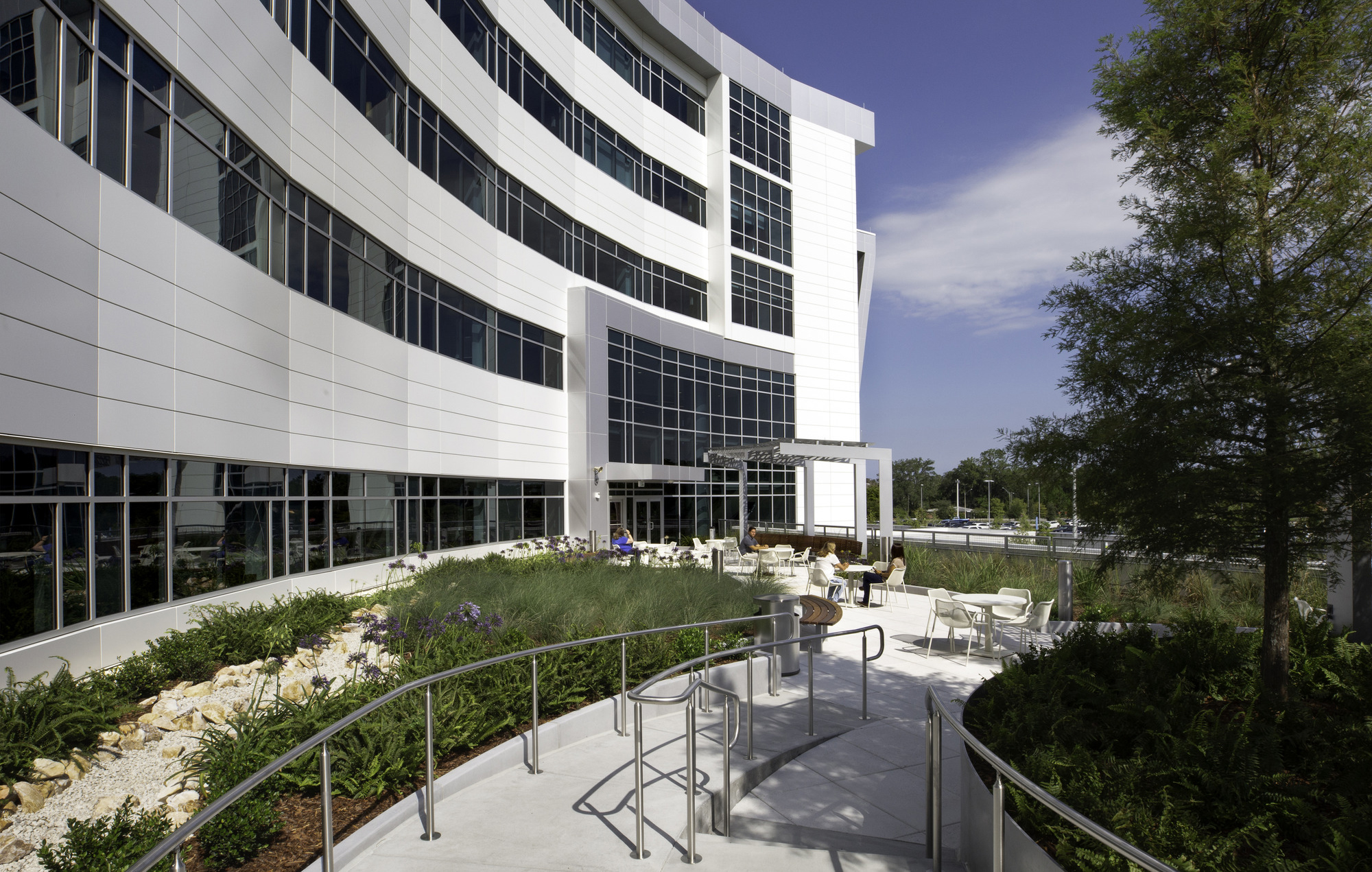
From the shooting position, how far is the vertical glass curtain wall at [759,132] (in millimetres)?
38500

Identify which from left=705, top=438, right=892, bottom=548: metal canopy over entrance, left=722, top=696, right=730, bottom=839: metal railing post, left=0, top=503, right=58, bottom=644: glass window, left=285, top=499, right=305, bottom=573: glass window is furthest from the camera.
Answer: left=705, top=438, right=892, bottom=548: metal canopy over entrance

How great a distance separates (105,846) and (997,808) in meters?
4.79

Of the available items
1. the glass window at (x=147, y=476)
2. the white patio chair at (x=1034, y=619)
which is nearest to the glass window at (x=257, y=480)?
the glass window at (x=147, y=476)

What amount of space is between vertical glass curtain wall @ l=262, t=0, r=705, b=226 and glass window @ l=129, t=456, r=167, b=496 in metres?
8.40

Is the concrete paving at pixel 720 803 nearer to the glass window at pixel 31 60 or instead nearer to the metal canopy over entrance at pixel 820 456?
the glass window at pixel 31 60

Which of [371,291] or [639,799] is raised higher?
[371,291]

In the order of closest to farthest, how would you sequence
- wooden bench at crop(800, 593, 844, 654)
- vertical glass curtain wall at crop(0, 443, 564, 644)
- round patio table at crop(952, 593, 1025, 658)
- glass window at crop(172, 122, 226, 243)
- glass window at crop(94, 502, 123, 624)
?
vertical glass curtain wall at crop(0, 443, 564, 644) → glass window at crop(94, 502, 123, 624) → glass window at crop(172, 122, 226, 243) → wooden bench at crop(800, 593, 844, 654) → round patio table at crop(952, 593, 1025, 658)

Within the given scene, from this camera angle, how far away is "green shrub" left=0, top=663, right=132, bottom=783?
6.11m

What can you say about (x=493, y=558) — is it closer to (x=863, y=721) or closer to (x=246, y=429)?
(x=246, y=429)

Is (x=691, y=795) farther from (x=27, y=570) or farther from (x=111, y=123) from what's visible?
(x=111, y=123)

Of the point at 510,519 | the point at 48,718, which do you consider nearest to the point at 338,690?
the point at 48,718

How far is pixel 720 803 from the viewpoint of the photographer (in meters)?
6.31

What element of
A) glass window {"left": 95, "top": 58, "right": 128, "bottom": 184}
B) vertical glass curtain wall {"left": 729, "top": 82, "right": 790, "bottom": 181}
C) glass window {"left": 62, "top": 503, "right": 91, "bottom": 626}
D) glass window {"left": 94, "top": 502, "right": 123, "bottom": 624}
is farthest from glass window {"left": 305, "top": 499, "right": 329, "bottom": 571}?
vertical glass curtain wall {"left": 729, "top": 82, "right": 790, "bottom": 181}

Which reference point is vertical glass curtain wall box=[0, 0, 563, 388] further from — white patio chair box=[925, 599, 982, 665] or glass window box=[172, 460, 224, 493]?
white patio chair box=[925, 599, 982, 665]
